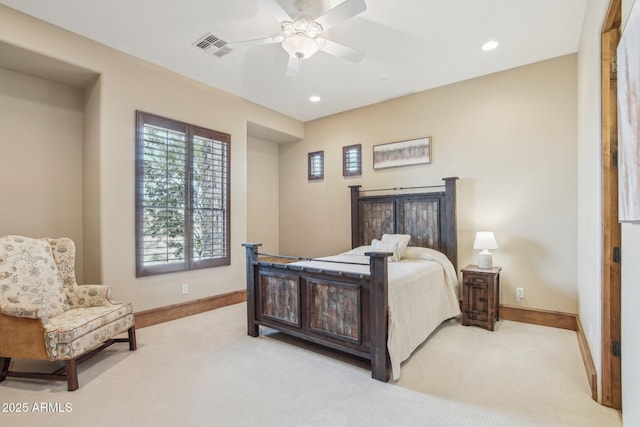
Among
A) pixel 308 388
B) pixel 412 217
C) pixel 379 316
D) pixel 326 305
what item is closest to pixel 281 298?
pixel 326 305

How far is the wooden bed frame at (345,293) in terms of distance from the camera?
2494mm

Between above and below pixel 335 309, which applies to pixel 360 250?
above

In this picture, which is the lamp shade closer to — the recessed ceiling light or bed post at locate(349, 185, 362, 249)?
bed post at locate(349, 185, 362, 249)

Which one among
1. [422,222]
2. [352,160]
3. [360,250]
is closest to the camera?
[422,222]

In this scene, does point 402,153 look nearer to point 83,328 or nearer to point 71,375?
point 83,328

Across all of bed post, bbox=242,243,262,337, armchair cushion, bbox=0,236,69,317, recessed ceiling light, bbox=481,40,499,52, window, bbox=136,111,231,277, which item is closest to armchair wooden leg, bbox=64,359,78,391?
armchair cushion, bbox=0,236,69,317

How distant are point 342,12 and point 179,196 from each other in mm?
2960

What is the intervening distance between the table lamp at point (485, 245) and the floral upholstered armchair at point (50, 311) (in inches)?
154

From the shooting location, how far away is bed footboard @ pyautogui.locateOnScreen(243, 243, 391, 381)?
2.48m

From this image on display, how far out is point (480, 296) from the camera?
360cm

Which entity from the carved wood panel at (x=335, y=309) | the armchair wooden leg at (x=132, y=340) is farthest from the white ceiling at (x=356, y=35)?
the armchair wooden leg at (x=132, y=340)

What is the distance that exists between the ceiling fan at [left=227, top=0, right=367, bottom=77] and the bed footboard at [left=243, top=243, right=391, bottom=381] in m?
1.91

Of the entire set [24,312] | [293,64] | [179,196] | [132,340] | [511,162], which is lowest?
[132,340]

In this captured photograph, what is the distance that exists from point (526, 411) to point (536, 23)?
11.2 feet
